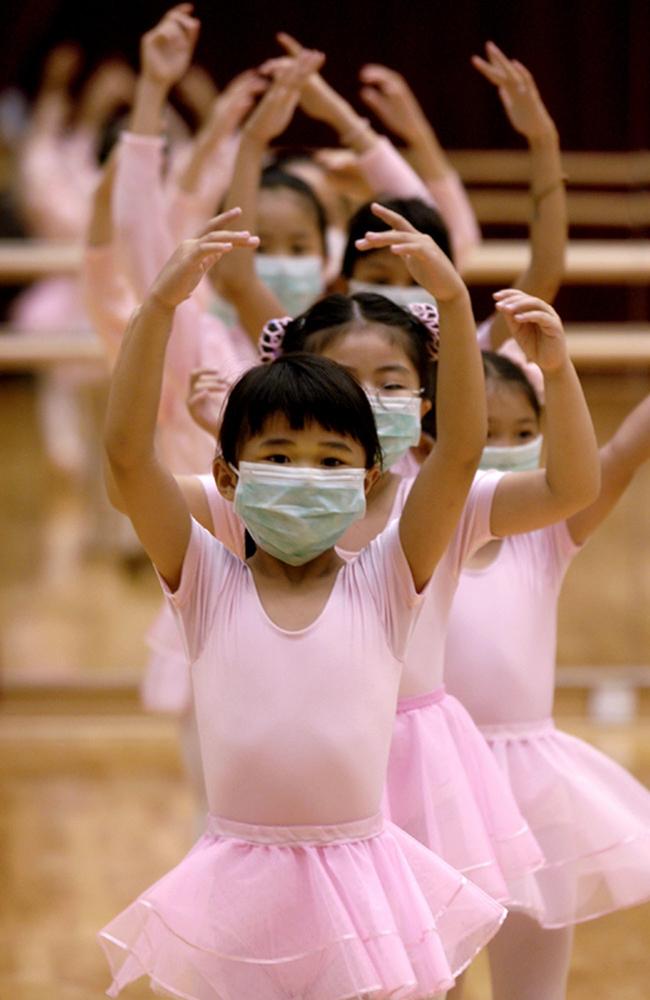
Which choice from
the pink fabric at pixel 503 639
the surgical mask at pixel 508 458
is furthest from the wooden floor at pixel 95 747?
the surgical mask at pixel 508 458

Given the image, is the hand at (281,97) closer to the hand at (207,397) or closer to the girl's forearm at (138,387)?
the hand at (207,397)

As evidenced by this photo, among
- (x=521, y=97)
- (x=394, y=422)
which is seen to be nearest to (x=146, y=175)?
(x=521, y=97)

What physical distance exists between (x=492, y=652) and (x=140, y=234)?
3.15 feet

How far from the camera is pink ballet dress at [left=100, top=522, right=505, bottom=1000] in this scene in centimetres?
182

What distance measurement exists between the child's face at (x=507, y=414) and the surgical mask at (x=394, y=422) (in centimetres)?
27

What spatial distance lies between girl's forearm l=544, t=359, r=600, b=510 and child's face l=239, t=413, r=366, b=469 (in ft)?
0.75

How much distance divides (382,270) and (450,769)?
2.59 feet

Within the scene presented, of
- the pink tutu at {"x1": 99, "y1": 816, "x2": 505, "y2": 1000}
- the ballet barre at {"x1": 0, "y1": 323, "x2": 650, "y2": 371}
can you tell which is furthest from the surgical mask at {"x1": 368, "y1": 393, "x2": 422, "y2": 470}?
the ballet barre at {"x1": 0, "y1": 323, "x2": 650, "y2": 371}

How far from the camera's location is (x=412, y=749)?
83.3 inches

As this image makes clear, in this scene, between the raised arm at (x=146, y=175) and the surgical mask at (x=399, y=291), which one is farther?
the raised arm at (x=146, y=175)

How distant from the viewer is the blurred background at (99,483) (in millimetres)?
3596

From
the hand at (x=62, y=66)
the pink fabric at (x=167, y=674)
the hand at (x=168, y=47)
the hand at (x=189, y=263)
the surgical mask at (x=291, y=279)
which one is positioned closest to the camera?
the hand at (x=189, y=263)

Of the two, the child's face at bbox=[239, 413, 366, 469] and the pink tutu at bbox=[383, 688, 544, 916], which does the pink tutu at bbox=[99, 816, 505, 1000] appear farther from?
the child's face at bbox=[239, 413, 366, 469]

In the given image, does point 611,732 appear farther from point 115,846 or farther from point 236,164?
point 236,164
